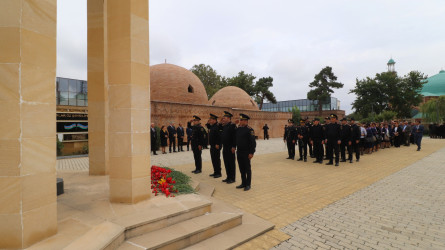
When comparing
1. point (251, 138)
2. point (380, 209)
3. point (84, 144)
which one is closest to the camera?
point (380, 209)

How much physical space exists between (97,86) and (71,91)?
1979cm

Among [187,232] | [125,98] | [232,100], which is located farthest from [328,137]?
[232,100]

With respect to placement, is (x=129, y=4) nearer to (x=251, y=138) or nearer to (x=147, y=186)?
(x=147, y=186)

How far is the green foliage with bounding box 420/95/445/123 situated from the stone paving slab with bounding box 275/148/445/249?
124 ft

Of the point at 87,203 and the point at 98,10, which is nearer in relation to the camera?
the point at 87,203

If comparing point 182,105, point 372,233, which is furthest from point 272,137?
point 372,233

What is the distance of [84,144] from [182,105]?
747 cm

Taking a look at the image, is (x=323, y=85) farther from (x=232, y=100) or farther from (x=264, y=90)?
(x=232, y=100)

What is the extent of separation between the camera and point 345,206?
4.35 metres

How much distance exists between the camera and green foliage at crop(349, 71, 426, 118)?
35.3 meters

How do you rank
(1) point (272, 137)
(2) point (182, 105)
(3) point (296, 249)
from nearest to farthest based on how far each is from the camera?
(3) point (296, 249), (2) point (182, 105), (1) point (272, 137)

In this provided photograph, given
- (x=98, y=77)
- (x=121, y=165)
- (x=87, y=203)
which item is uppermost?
(x=98, y=77)

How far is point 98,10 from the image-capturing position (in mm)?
5703

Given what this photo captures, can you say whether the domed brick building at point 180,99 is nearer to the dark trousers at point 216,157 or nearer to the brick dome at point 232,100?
the brick dome at point 232,100
